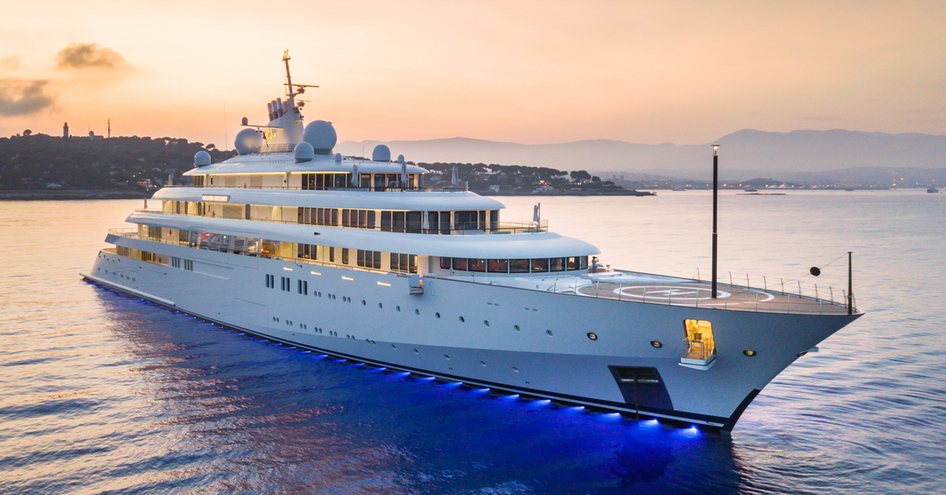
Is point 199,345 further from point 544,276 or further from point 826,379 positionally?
point 826,379

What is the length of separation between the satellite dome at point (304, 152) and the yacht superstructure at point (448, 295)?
0.33 ft

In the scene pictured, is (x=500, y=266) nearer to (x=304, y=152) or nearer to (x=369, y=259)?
(x=369, y=259)

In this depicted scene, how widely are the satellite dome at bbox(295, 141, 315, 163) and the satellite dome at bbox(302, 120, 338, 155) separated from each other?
1.83 metres

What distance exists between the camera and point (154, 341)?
3231 cm

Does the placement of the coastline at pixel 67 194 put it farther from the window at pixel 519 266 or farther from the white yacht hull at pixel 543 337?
the window at pixel 519 266

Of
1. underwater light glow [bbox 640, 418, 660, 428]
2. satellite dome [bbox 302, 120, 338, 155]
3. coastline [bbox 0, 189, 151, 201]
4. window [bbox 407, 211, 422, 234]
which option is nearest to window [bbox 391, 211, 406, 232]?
window [bbox 407, 211, 422, 234]

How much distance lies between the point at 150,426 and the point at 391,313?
8114 millimetres

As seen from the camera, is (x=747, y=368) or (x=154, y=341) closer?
(x=747, y=368)

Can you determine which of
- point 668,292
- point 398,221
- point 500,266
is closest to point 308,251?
point 398,221

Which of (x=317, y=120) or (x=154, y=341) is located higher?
(x=317, y=120)

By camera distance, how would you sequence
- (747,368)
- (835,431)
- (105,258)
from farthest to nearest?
1. (105,258)
2. (835,431)
3. (747,368)

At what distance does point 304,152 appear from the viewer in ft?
109

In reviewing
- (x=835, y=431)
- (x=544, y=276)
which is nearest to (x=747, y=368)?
(x=835, y=431)

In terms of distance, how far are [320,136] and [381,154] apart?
10.3ft
